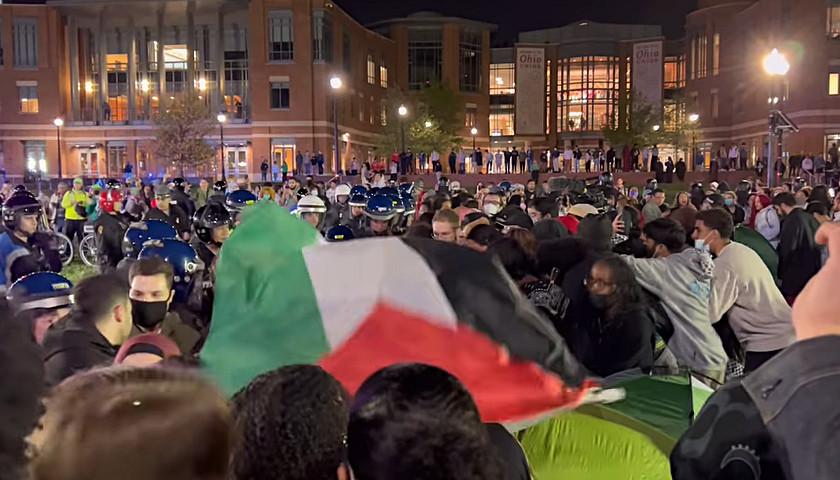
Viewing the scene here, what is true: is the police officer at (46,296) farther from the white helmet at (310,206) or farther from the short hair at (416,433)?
the white helmet at (310,206)

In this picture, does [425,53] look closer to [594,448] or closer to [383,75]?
[383,75]

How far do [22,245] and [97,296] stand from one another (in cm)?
548

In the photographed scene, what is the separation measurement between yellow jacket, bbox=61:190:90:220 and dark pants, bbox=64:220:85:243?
0.10m

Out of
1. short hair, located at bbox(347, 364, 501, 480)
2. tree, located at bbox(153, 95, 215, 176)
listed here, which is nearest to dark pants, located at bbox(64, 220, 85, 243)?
short hair, located at bbox(347, 364, 501, 480)

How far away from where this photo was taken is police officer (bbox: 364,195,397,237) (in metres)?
11.6

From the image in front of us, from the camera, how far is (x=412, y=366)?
2168 mm

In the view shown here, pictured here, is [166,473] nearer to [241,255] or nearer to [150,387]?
[150,387]

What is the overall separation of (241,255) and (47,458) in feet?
6.59

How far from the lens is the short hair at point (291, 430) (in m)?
2.13

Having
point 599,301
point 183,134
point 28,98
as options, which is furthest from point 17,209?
point 28,98

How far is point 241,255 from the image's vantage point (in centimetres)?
364

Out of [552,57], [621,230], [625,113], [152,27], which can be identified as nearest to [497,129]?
[552,57]

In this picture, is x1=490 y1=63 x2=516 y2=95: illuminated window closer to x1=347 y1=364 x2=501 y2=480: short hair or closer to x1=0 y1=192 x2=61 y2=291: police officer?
x1=0 y1=192 x2=61 y2=291: police officer

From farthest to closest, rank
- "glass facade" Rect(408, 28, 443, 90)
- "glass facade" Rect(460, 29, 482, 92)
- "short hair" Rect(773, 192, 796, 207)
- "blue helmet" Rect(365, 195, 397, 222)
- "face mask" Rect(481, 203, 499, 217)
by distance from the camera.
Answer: "glass facade" Rect(460, 29, 482, 92) < "glass facade" Rect(408, 28, 443, 90) < "face mask" Rect(481, 203, 499, 217) < "short hair" Rect(773, 192, 796, 207) < "blue helmet" Rect(365, 195, 397, 222)
